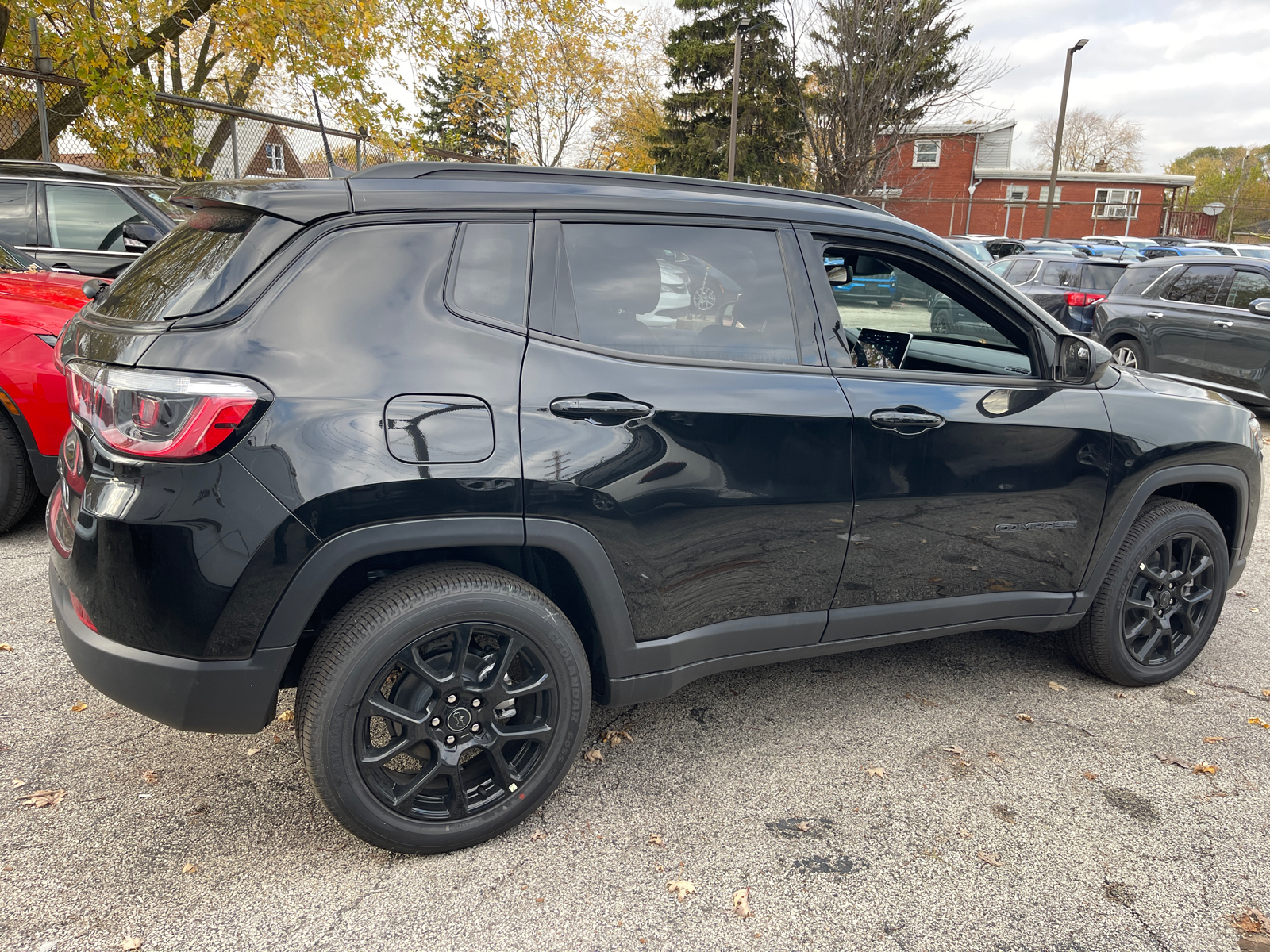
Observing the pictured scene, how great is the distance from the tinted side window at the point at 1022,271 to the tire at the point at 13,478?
41.3 feet

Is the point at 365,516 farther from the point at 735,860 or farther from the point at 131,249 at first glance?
the point at 131,249

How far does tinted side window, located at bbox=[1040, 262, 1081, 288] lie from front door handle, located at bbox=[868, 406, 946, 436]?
10987mm

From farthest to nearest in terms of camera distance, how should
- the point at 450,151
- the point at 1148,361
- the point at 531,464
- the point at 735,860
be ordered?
the point at 450,151, the point at 1148,361, the point at 735,860, the point at 531,464

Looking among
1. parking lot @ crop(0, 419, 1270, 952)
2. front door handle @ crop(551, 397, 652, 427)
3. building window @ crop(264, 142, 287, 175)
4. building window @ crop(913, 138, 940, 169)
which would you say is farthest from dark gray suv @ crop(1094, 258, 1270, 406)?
building window @ crop(913, 138, 940, 169)

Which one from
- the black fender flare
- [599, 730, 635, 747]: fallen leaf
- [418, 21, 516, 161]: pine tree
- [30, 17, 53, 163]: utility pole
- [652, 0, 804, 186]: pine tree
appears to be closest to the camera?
[599, 730, 635, 747]: fallen leaf

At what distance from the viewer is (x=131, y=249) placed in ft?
24.3

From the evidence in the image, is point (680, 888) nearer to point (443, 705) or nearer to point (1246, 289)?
point (443, 705)

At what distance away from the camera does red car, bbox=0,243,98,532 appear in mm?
4461

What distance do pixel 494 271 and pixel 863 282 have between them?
170 cm

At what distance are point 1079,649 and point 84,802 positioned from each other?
3669mm

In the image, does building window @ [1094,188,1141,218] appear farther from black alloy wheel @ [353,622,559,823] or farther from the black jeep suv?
black alloy wheel @ [353,622,559,823]

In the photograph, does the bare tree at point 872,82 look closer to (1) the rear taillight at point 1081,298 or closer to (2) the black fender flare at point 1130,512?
(1) the rear taillight at point 1081,298

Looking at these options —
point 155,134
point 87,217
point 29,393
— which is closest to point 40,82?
point 155,134

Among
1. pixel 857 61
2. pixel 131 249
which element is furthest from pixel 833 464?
pixel 857 61
